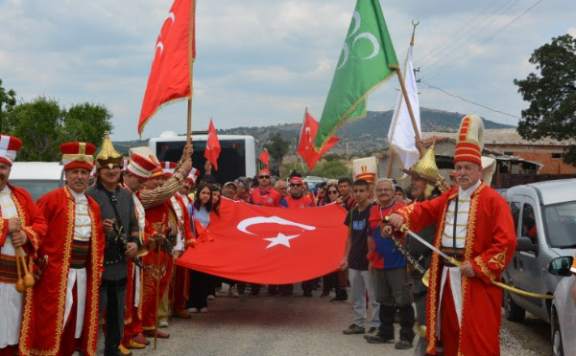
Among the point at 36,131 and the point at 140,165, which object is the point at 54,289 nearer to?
the point at 140,165

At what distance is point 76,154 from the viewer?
6.89 metres

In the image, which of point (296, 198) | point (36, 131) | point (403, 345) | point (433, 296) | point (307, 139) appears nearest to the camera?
point (433, 296)

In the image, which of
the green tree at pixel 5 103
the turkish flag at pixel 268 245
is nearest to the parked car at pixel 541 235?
the turkish flag at pixel 268 245

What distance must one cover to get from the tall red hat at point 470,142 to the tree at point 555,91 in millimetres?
43938

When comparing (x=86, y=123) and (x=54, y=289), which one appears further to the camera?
(x=86, y=123)

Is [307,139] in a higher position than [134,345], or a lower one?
higher

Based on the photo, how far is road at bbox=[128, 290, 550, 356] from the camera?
902cm

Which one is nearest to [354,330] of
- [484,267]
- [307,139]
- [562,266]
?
[484,267]

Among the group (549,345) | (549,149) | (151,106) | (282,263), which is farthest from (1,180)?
(549,149)

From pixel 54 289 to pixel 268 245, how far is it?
4947 millimetres

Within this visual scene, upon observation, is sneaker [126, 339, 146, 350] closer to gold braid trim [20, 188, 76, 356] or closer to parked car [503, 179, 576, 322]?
gold braid trim [20, 188, 76, 356]

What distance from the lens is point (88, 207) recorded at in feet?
23.4

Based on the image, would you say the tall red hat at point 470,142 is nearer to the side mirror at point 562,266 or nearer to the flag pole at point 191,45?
the side mirror at point 562,266

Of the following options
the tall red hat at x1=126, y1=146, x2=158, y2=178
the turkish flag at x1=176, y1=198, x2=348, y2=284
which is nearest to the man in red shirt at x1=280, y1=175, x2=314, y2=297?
the turkish flag at x1=176, y1=198, x2=348, y2=284
